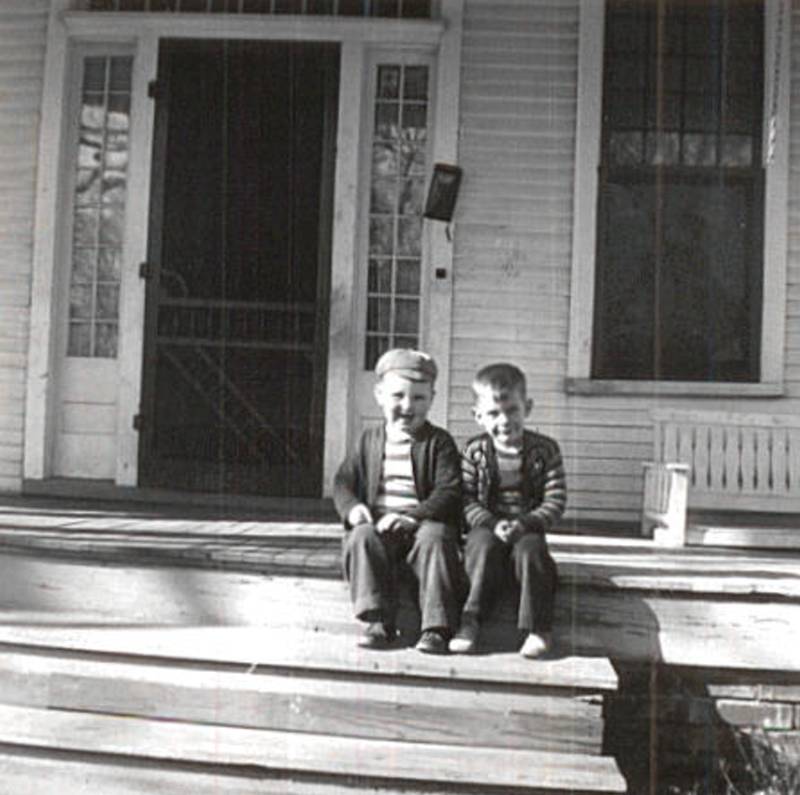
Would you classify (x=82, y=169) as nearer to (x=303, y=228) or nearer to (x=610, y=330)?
(x=303, y=228)

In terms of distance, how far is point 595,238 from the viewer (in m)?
6.12

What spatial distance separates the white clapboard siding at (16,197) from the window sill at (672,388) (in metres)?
3.12

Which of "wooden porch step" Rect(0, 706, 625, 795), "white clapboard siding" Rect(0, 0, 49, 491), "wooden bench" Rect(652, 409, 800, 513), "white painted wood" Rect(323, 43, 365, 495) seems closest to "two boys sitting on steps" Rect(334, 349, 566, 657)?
"wooden porch step" Rect(0, 706, 625, 795)

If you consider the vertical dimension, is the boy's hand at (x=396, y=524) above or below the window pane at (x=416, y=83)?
below

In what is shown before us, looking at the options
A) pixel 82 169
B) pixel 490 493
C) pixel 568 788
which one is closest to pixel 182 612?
pixel 490 493

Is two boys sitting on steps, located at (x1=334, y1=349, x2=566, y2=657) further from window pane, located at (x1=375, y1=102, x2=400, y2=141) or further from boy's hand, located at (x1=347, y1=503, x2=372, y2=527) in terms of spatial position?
window pane, located at (x1=375, y1=102, x2=400, y2=141)

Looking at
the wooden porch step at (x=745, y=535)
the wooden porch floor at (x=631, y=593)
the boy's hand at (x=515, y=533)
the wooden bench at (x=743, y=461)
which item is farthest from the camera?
the wooden bench at (x=743, y=461)

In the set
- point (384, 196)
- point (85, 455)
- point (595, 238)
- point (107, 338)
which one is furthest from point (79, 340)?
point (595, 238)

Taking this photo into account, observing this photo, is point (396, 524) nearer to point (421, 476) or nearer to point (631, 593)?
point (421, 476)

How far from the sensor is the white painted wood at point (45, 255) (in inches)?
248

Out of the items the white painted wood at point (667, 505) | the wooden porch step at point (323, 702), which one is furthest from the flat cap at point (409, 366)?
the white painted wood at point (667, 505)

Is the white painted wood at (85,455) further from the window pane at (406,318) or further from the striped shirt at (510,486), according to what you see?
the striped shirt at (510,486)

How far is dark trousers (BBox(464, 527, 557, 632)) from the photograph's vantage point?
369cm

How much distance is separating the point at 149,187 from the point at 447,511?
3.33 meters
